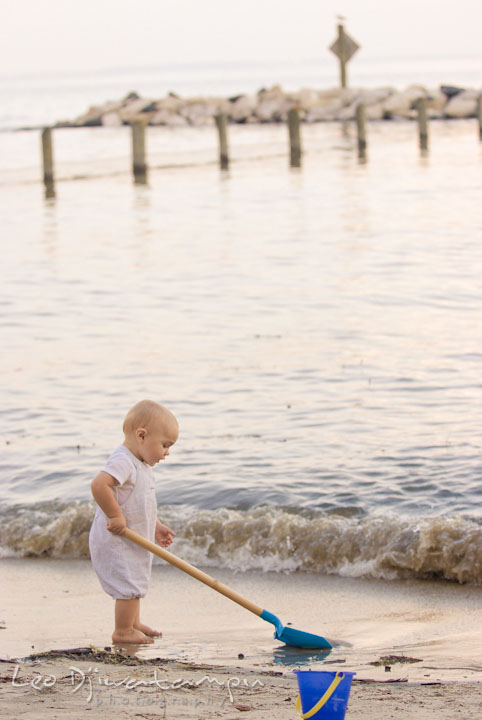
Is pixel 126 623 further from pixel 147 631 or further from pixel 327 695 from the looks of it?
pixel 327 695

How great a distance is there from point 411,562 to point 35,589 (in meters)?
1.75

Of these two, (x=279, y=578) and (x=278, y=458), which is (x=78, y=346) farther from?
(x=279, y=578)

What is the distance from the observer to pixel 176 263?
14.1m

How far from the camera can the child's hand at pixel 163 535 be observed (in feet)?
14.2

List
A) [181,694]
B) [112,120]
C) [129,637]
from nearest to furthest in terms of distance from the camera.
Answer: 1. [181,694]
2. [129,637]
3. [112,120]

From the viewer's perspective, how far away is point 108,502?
399 cm

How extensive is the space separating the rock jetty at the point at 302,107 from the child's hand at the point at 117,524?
46.0 metres

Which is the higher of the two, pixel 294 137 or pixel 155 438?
pixel 294 137

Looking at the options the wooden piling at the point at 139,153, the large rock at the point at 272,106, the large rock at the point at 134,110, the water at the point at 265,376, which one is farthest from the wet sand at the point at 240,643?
the large rock at the point at 134,110

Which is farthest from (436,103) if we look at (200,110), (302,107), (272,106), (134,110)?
(134,110)

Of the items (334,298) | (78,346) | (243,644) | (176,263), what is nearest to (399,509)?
(243,644)

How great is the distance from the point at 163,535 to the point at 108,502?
428 millimetres

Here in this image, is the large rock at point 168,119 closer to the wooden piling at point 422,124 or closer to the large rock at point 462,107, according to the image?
the large rock at point 462,107

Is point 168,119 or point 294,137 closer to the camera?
point 294,137
